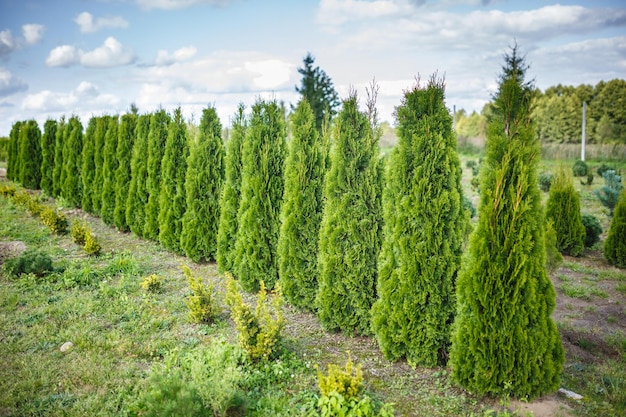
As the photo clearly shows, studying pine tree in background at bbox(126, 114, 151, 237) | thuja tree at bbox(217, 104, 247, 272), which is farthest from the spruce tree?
thuja tree at bbox(217, 104, 247, 272)

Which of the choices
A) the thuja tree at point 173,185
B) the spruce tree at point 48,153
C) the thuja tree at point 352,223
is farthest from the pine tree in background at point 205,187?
the spruce tree at point 48,153

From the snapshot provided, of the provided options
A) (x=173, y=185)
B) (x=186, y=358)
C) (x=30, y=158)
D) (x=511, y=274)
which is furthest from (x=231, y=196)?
(x=30, y=158)

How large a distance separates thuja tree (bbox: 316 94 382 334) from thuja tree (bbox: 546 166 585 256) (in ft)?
21.1

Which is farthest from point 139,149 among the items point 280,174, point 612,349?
point 612,349

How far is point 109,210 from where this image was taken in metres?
13.2

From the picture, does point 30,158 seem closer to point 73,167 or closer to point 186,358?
point 73,167

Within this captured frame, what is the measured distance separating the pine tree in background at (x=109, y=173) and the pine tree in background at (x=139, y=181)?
5.37ft

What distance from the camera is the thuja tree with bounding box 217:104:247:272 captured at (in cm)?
841

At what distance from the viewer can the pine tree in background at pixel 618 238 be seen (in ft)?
30.5

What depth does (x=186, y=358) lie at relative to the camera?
493 cm

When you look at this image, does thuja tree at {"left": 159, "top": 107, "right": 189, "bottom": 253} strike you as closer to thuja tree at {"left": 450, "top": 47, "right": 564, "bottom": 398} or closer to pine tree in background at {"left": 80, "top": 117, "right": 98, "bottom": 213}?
pine tree in background at {"left": 80, "top": 117, "right": 98, "bottom": 213}

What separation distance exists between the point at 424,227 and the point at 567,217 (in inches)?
282

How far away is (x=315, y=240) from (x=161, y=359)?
264cm

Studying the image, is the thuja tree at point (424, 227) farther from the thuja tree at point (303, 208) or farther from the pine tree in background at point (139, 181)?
the pine tree in background at point (139, 181)
